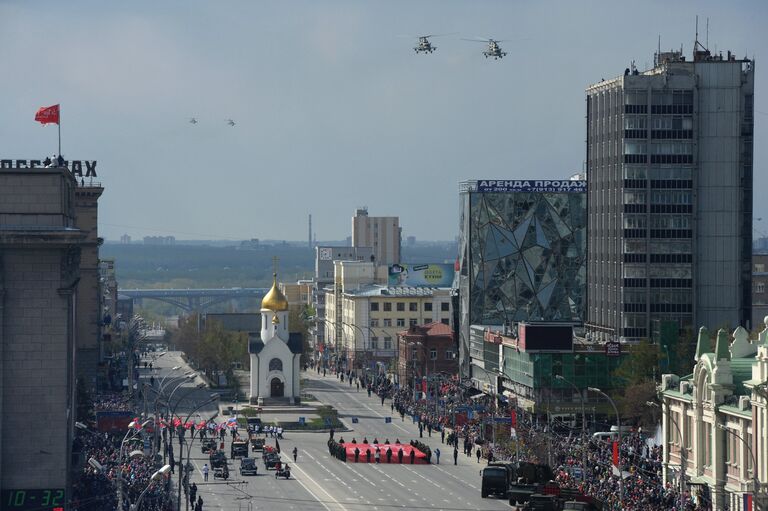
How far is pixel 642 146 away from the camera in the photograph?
532 ft

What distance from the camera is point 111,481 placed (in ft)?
352

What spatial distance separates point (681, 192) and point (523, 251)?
31327mm

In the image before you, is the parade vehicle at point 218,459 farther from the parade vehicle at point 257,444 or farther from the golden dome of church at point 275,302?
the golden dome of church at point 275,302

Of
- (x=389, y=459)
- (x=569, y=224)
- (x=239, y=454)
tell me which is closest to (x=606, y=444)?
(x=389, y=459)

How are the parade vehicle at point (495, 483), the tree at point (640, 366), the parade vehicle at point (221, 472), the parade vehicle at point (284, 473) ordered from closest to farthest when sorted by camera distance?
1. the parade vehicle at point (495, 483)
2. the parade vehicle at point (221, 472)
3. the parade vehicle at point (284, 473)
4. the tree at point (640, 366)

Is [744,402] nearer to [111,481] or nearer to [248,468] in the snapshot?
[111,481]

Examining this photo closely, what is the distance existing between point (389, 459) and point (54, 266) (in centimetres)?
4088

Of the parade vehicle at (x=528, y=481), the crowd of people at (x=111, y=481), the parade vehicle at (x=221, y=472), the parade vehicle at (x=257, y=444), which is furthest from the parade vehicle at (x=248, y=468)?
the parade vehicle at (x=528, y=481)

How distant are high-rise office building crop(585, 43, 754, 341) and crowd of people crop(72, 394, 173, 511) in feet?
178

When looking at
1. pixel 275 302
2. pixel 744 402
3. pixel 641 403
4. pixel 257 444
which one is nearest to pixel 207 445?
pixel 257 444

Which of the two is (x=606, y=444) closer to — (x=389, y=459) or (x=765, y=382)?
(x=389, y=459)

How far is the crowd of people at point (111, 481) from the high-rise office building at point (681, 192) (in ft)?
178

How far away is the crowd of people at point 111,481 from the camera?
338 ft

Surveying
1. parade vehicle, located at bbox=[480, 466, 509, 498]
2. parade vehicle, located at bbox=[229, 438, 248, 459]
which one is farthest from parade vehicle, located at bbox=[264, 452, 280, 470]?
parade vehicle, located at bbox=[480, 466, 509, 498]
